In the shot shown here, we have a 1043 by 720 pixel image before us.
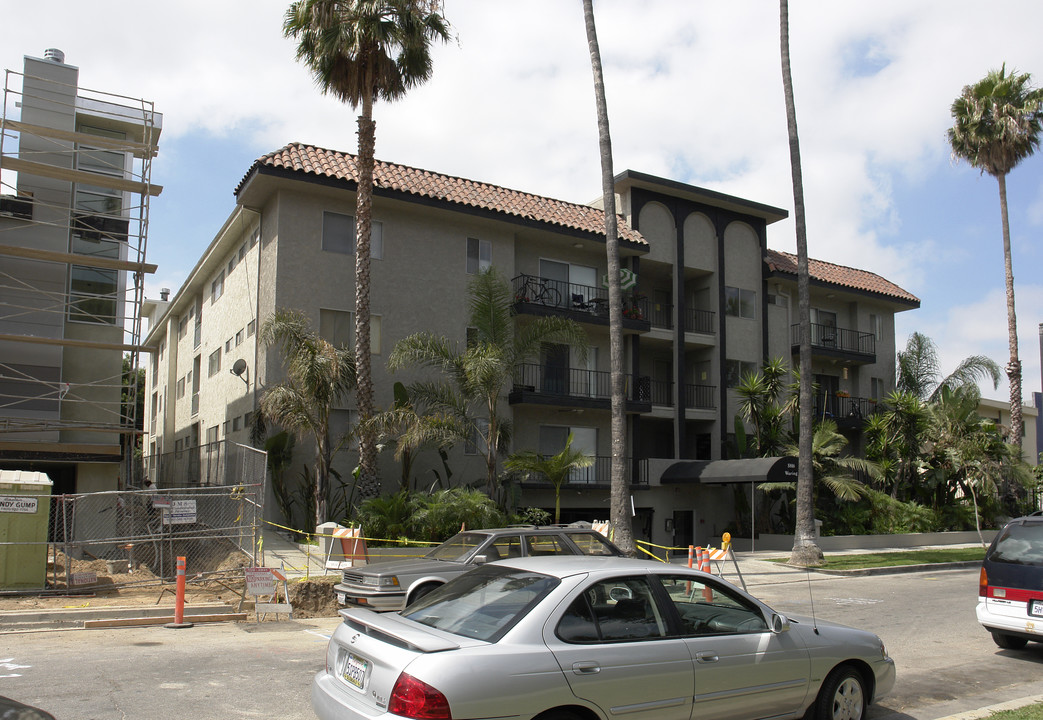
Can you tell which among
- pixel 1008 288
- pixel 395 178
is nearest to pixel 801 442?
pixel 395 178

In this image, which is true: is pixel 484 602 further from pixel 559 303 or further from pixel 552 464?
pixel 559 303

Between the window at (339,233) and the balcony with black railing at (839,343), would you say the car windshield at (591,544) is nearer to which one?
the window at (339,233)

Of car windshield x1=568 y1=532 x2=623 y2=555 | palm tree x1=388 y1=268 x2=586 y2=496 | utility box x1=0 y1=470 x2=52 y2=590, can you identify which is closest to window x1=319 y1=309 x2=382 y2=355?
palm tree x1=388 y1=268 x2=586 y2=496

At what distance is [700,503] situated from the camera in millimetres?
27656

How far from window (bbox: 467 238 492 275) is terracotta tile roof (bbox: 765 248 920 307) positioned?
11.8 m

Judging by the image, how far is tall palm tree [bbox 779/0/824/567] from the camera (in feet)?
67.7

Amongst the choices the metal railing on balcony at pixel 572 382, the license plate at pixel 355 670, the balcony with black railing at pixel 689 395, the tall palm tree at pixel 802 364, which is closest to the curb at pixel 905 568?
the tall palm tree at pixel 802 364

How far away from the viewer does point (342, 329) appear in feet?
71.9

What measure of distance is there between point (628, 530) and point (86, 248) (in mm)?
16168

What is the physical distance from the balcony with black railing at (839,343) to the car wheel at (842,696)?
25995 millimetres

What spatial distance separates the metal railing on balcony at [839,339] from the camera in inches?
1262

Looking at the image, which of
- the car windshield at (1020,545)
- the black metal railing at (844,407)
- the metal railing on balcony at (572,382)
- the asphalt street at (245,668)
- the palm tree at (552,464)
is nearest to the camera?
the asphalt street at (245,668)

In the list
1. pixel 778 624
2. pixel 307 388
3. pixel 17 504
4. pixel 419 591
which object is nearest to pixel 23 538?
pixel 17 504

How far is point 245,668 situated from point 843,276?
30919 millimetres
